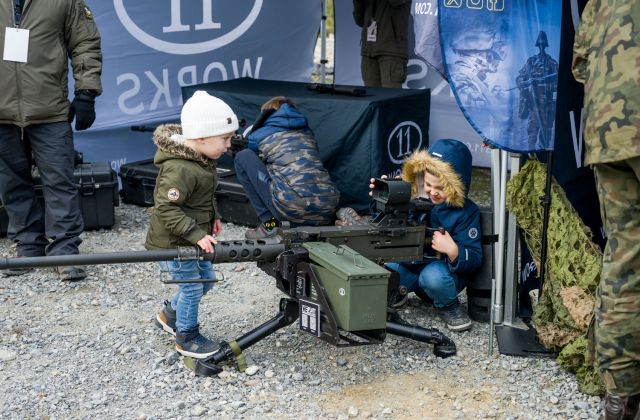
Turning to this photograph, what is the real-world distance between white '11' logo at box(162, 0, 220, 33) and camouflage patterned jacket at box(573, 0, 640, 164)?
5.20 m

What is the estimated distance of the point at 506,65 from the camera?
161 inches

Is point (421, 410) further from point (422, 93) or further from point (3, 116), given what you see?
point (422, 93)

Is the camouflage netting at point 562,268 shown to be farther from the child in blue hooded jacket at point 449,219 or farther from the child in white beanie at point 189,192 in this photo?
the child in white beanie at point 189,192

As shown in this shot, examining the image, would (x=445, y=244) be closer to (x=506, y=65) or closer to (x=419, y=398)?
(x=419, y=398)

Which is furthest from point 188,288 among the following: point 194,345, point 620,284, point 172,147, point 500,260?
point 620,284

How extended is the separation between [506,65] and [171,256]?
1.69 metres

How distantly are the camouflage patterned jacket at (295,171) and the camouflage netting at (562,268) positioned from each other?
166 cm

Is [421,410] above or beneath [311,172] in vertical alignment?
beneath

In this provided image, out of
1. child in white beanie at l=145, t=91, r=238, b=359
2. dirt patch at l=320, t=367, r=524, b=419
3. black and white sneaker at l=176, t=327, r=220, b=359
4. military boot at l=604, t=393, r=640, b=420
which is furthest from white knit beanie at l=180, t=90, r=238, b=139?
military boot at l=604, t=393, r=640, b=420

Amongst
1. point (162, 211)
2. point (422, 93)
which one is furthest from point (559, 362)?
point (422, 93)

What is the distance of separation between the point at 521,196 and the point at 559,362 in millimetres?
819

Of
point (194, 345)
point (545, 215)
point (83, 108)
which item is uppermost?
point (83, 108)

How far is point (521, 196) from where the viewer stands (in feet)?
14.9

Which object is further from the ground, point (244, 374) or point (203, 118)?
point (203, 118)
